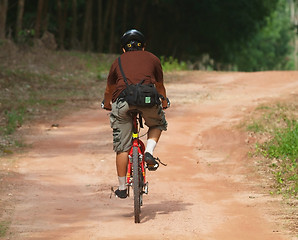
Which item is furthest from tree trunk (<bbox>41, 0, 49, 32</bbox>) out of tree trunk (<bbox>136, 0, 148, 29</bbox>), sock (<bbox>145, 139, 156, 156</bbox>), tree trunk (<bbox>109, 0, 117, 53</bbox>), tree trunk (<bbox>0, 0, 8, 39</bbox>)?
sock (<bbox>145, 139, 156, 156</bbox>)

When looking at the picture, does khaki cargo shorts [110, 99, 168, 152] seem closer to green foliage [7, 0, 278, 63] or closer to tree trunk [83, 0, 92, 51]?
tree trunk [83, 0, 92, 51]

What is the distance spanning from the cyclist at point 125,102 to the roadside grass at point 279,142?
2159 mm

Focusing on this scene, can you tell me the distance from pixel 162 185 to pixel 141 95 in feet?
8.28

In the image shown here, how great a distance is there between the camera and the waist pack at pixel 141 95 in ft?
22.7

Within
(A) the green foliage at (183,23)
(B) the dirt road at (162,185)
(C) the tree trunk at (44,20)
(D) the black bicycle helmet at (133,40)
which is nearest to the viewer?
(B) the dirt road at (162,185)

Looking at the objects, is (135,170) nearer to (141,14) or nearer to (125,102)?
(125,102)

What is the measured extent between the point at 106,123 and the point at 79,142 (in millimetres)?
1770

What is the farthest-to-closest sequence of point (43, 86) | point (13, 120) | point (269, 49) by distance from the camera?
point (269, 49) → point (43, 86) → point (13, 120)

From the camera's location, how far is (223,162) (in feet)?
35.3

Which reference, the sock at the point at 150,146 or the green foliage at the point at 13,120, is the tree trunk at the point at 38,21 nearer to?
the green foliage at the point at 13,120

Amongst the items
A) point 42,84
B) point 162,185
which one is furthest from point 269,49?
point 162,185

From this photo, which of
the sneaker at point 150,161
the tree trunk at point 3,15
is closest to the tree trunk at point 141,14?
the tree trunk at point 3,15

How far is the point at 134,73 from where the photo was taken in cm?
712

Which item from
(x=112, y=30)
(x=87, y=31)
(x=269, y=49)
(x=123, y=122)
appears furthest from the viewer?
(x=269, y=49)
